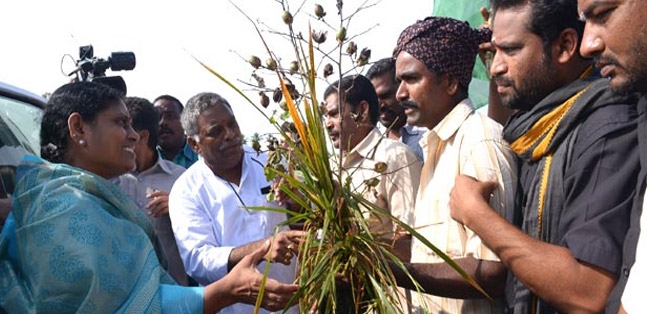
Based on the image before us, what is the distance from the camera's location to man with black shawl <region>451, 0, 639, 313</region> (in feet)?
7.03

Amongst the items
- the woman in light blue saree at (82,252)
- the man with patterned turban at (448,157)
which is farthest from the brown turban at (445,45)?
the woman in light blue saree at (82,252)

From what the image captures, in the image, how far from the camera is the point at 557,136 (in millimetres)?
2354

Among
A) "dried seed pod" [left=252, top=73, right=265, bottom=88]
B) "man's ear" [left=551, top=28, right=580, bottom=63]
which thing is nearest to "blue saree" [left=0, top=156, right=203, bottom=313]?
"dried seed pod" [left=252, top=73, right=265, bottom=88]

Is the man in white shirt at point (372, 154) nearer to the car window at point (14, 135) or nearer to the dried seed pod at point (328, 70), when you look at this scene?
the dried seed pod at point (328, 70)

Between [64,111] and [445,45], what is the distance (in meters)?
1.47

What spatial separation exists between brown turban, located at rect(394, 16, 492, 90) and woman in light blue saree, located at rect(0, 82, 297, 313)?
37.1 inches

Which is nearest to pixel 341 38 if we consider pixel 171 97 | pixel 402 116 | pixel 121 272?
pixel 121 272

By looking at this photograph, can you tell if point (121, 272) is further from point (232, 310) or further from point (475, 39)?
point (475, 39)

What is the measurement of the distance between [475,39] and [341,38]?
799 millimetres

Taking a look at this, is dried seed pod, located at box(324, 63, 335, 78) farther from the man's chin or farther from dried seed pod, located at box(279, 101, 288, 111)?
the man's chin

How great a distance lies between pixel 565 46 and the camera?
8.29ft

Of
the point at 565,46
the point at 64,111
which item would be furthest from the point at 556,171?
the point at 64,111

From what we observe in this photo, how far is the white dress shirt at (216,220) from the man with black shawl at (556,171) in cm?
160

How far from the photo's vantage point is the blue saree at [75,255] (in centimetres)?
278
